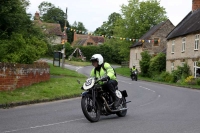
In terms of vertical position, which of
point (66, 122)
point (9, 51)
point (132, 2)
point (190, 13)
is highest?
point (132, 2)

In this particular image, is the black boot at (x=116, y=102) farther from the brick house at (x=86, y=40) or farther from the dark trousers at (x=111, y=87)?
the brick house at (x=86, y=40)

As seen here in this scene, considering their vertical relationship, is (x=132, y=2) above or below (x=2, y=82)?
above

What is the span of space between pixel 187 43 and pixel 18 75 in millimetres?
27088

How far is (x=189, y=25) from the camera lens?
3969cm

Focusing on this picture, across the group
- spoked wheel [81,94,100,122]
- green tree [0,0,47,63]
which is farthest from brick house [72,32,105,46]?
spoked wheel [81,94,100,122]

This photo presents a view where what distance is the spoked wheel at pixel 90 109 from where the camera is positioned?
345 inches

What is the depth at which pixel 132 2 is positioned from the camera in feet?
218

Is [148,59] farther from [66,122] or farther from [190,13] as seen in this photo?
[66,122]

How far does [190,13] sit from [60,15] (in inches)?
2878

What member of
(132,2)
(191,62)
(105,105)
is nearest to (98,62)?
(105,105)

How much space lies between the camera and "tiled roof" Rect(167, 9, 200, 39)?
122ft

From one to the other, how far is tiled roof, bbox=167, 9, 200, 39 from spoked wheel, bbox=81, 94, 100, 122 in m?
28.3

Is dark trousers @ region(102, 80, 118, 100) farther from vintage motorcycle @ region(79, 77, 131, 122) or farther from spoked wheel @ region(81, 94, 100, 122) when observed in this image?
spoked wheel @ region(81, 94, 100, 122)

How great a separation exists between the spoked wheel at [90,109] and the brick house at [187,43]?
91.0 feet
